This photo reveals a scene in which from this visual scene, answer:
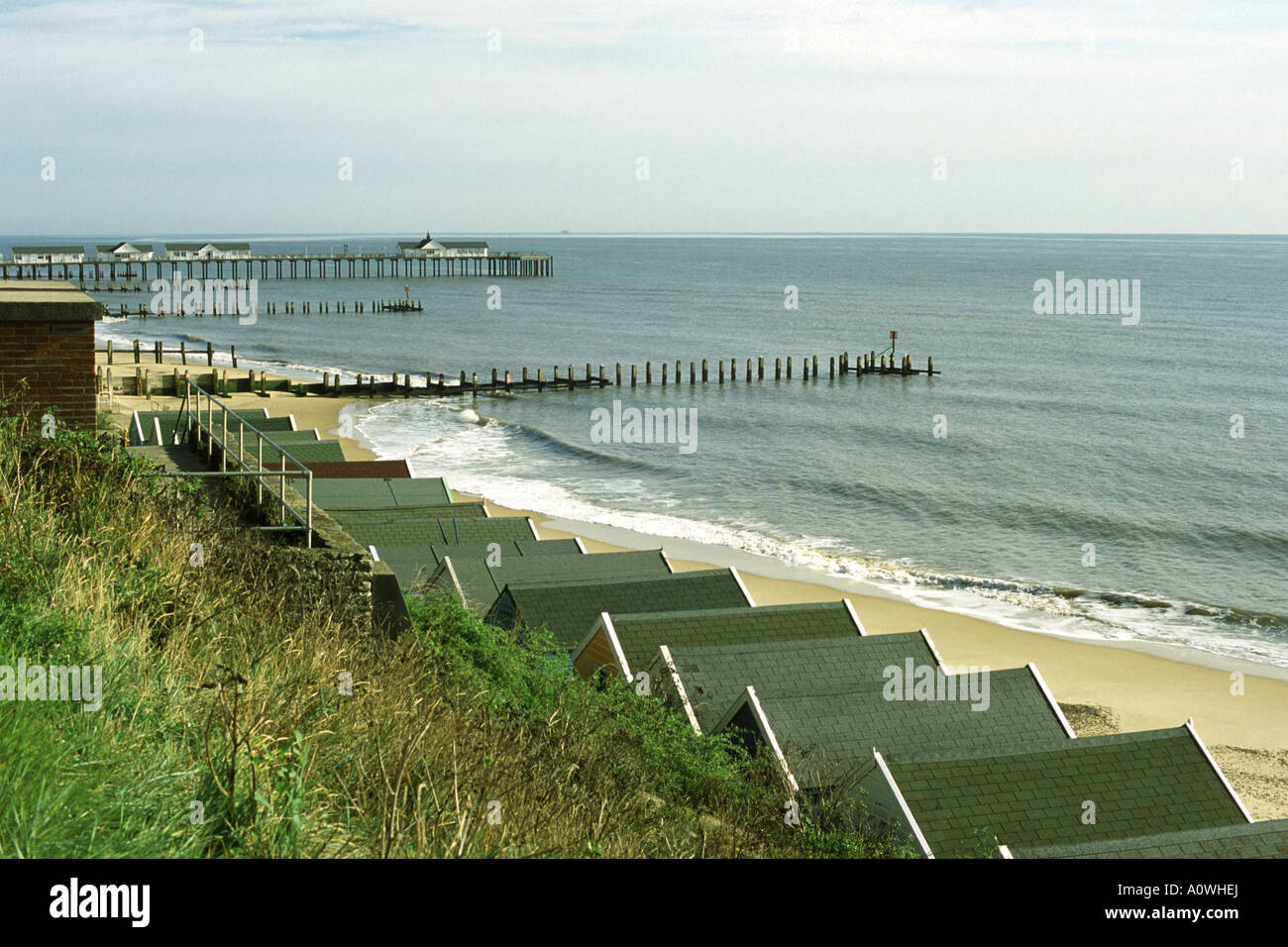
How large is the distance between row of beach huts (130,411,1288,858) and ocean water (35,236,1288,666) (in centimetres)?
1217

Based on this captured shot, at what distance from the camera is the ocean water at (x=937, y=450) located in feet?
109

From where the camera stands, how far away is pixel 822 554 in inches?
1369

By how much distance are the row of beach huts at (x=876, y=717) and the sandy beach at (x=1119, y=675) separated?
4.64 metres

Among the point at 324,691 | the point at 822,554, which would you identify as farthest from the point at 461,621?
the point at 822,554

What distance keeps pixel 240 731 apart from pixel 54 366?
9.48m

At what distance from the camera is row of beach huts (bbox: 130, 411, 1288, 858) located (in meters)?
13.8

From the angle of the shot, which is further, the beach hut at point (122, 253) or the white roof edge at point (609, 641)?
the beach hut at point (122, 253)

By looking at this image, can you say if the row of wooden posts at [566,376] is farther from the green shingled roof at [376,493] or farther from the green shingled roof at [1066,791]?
the green shingled roof at [1066,791]

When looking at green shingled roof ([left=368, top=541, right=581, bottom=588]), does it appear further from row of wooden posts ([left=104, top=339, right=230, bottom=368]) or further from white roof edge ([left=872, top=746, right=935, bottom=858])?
row of wooden posts ([left=104, top=339, right=230, bottom=368])

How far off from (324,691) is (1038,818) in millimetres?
10316

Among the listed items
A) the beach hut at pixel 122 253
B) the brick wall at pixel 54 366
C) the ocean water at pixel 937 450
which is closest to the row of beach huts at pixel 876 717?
the brick wall at pixel 54 366

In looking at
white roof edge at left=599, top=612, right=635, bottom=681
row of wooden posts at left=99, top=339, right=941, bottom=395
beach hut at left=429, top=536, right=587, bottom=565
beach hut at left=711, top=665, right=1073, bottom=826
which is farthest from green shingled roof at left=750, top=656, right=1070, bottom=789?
row of wooden posts at left=99, top=339, right=941, bottom=395

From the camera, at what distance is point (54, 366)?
1333cm
